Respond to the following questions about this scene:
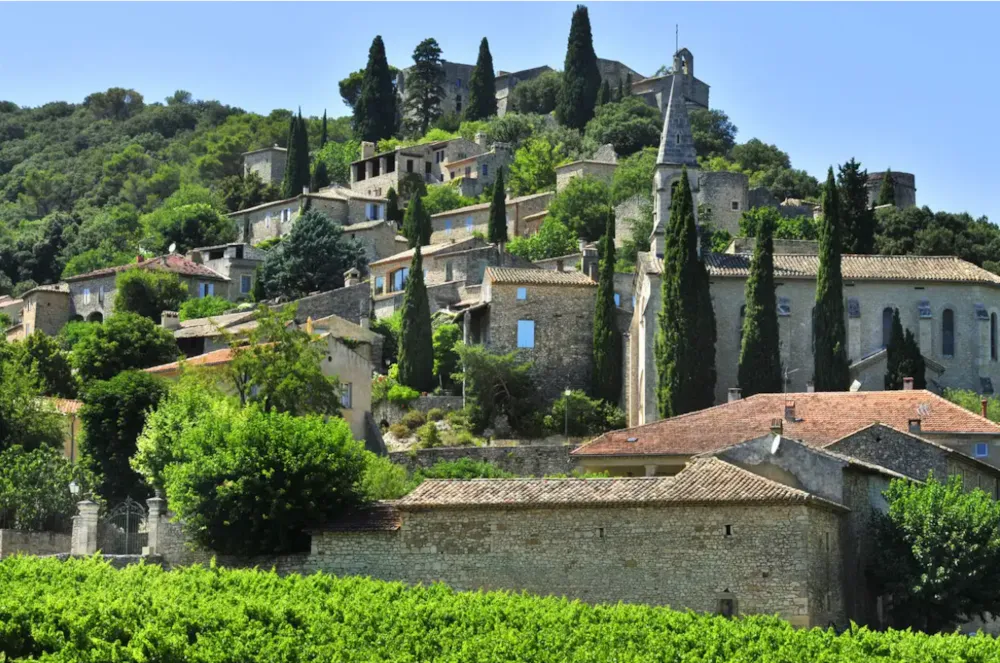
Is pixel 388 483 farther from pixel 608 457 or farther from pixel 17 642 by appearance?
pixel 17 642

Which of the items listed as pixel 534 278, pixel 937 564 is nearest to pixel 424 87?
pixel 534 278

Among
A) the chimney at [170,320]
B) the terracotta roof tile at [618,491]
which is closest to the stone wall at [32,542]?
the terracotta roof tile at [618,491]

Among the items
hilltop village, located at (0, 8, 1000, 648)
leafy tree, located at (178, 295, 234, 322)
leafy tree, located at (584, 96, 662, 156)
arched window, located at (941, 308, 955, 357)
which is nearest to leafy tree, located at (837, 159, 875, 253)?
hilltop village, located at (0, 8, 1000, 648)

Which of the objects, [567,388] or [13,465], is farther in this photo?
[567,388]

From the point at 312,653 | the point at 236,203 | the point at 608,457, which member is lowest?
the point at 312,653

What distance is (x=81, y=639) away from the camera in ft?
113

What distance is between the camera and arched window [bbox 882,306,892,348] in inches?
2835

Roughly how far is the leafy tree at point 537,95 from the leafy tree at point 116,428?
84442mm

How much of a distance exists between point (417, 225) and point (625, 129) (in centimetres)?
2553

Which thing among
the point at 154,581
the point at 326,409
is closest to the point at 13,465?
the point at 326,409

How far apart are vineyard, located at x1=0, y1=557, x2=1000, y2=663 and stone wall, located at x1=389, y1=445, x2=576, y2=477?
25.4m

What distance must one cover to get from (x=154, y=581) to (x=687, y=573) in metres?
11.5

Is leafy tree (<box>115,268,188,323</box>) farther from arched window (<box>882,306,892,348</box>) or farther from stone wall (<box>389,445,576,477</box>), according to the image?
arched window (<box>882,306,892,348</box>)

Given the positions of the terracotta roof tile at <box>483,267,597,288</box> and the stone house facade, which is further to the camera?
the stone house facade
